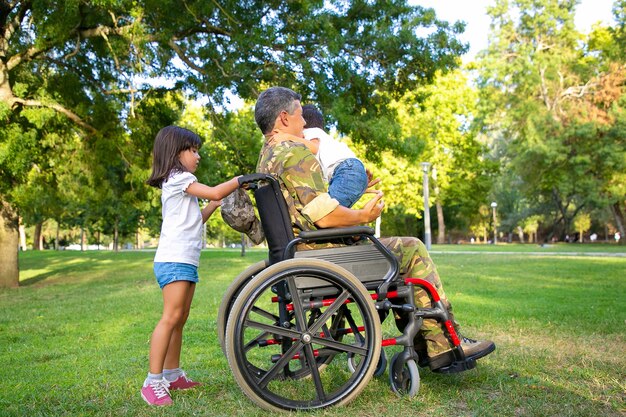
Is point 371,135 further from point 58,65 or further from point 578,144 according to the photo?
point 578,144

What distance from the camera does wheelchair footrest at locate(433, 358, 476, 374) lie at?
3.36m

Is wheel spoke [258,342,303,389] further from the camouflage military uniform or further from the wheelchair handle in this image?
the wheelchair handle

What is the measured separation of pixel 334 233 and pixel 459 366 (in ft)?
3.36

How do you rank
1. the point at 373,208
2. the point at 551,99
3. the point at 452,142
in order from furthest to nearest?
the point at 452,142 < the point at 551,99 < the point at 373,208

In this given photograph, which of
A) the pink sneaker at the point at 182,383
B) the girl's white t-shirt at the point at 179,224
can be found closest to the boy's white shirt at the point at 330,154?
the girl's white t-shirt at the point at 179,224

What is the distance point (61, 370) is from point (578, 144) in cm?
3402

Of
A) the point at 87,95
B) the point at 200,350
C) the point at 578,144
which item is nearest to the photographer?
the point at 200,350

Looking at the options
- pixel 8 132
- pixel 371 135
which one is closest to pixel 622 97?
pixel 371 135

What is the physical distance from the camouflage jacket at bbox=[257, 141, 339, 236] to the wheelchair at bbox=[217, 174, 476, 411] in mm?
92

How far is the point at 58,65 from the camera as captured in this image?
1419cm

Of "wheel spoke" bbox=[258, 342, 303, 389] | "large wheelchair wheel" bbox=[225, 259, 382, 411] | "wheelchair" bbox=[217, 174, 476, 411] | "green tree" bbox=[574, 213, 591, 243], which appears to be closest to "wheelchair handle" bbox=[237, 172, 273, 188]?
"wheelchair" bbox=[217, 174, 476, 411]

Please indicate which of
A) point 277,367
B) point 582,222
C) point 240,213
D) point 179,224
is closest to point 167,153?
point 179,224

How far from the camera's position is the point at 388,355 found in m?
4.67

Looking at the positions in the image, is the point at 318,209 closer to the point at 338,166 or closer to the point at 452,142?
the point at 338,166
